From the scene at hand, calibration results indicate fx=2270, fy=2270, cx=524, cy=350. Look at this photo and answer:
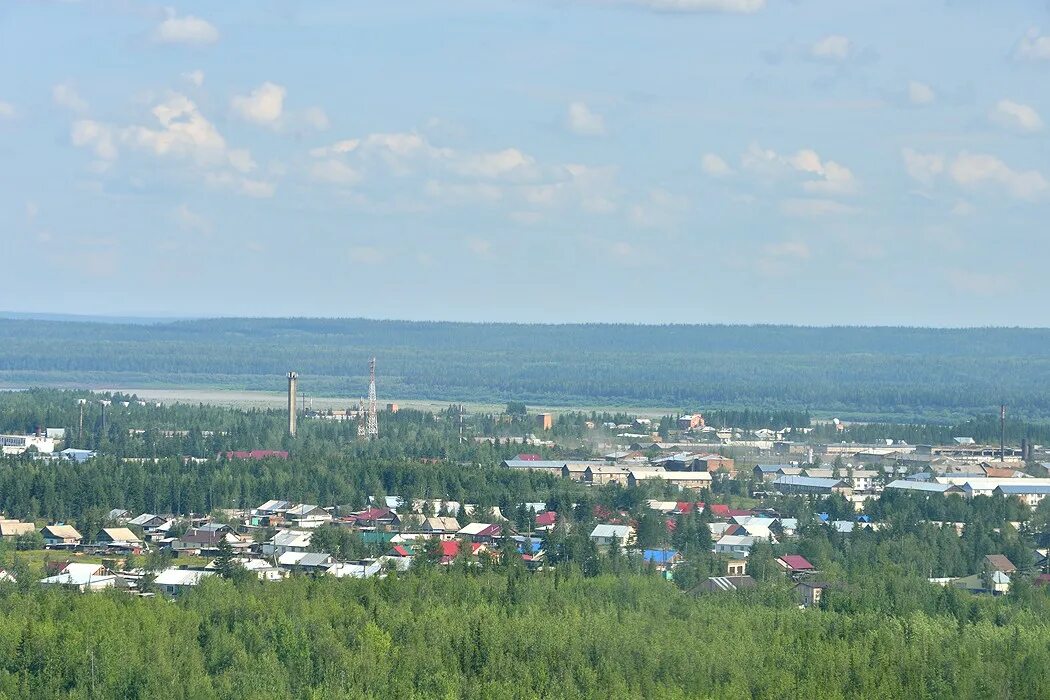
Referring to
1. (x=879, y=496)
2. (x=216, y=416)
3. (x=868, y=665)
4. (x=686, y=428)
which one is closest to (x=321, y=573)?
(x=868, y=665)

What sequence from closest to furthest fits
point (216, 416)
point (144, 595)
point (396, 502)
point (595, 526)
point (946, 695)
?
point (946, 695) < point (144, 595) < point (595, 526) < point (396, 502) < point (216, 416)

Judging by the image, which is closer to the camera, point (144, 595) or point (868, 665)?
point (868, 665)

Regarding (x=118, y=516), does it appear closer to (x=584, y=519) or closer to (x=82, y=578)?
(x=584, y=519)

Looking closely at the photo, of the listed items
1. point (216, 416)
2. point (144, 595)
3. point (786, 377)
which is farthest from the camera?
point (786, 377)

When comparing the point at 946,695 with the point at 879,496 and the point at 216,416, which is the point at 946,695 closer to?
the point at 879,496

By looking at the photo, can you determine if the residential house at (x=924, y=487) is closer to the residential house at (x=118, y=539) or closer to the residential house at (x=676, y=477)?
the residential house at (x=676, y=477)

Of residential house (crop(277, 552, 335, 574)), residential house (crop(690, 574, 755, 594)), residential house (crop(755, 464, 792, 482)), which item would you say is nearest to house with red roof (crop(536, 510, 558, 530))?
residential house (crop(277, 552, 335, 574))

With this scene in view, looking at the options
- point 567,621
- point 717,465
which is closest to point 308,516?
point 717,465

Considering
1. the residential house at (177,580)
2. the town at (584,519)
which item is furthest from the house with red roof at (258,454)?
the residential house at (177,580)
